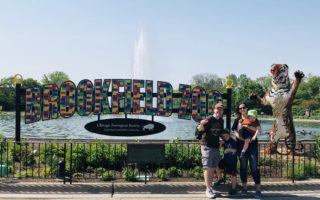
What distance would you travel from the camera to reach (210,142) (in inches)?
283

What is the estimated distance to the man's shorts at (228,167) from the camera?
24.5 feet

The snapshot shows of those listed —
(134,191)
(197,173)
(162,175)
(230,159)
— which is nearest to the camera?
(230,159)

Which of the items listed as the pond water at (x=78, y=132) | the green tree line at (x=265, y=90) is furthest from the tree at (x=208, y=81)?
the pond water at (x=78, y=132)

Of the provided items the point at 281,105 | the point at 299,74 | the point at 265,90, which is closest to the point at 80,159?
the point at 281,105

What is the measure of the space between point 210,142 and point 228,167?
79cm

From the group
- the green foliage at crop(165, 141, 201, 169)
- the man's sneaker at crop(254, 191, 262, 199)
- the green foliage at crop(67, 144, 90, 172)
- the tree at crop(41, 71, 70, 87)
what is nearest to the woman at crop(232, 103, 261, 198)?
the man's sneaker at crop(254, 191, 262, 199)

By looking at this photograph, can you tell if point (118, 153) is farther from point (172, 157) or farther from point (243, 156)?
point (243, 156)

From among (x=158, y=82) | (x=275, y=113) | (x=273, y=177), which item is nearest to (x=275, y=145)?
(x=275, y=113)

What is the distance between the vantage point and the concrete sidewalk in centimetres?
728

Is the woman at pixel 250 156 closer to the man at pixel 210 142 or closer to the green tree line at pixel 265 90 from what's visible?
the man at pixel 210 142

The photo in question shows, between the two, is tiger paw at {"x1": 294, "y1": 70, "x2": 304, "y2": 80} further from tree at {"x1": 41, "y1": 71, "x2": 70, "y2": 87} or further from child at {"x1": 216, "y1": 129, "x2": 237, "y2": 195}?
tree at {"x1": 41, "y1": 71, "x2": 70, "y2": 87}

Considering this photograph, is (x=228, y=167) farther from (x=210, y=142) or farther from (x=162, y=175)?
(x=162, y=175)

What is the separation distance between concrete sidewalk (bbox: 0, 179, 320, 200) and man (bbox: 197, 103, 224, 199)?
0.45 metres

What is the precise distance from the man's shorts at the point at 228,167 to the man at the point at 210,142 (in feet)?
1.44
